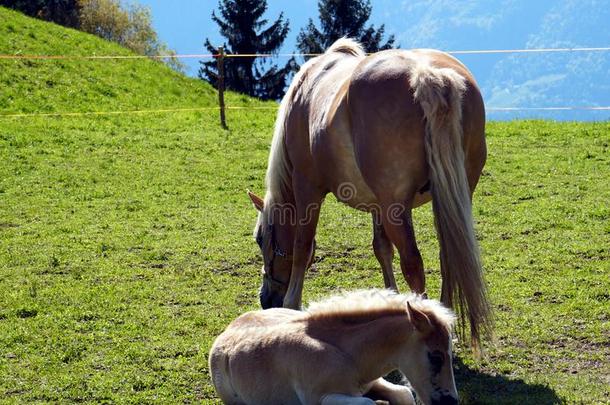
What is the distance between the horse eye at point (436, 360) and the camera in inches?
160

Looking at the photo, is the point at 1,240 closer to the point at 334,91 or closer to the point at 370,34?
the point at 334,91

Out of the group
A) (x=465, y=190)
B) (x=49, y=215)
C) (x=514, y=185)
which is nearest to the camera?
(x=465, y=190)

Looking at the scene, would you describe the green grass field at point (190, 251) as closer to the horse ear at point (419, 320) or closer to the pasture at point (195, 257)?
the pasture at point (195, 257)

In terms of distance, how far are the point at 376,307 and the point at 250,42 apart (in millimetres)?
40376

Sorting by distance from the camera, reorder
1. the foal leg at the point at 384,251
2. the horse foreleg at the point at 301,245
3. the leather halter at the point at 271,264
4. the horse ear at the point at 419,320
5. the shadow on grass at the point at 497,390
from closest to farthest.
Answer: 1. the horse ear at the point at 419,320
2. the shadow on grass at the point at 497,390
3. the horse foreleg at the point at 301,245
4. the foal leg at the point at 384,251
5. the leather halter at the point at 271,264

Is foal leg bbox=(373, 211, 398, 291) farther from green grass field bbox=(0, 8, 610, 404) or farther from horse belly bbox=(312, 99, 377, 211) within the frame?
green grass field bbox=(0, 8, 610, 404)

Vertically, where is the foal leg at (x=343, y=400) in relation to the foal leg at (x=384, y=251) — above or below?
below

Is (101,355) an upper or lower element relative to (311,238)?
lower

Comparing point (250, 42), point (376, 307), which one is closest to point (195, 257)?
point (376, 307)

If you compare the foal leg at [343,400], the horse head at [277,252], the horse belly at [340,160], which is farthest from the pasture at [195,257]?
the horse belly at [340,160]

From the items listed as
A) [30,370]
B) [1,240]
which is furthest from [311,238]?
[1,240]

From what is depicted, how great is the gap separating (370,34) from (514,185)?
35.9 metres

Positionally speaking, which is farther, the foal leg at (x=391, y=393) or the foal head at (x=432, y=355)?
the foal leg at (x=391, y=393)

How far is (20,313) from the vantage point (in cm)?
674
